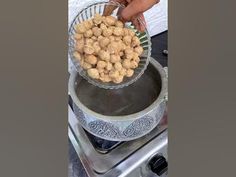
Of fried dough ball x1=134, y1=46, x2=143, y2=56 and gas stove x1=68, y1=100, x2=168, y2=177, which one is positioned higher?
fried dough ball x1=134, y1=46, x2=143, y2=56

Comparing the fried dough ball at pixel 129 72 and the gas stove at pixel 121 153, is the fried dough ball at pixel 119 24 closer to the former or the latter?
the fried dough ball at pixel 129 72

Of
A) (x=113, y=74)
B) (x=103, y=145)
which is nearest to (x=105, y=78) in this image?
(x=113, y=74)

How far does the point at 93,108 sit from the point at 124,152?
0.08 metres

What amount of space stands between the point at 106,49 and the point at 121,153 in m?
0.18

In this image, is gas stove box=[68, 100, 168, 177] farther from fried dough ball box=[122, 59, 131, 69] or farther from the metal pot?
fried dough ball box=[122, 59, 131, 69]

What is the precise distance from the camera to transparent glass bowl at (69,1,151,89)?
0.58m

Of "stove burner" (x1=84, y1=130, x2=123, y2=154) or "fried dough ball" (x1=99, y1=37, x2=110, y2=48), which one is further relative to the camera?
"stove burner" (x1=84, y1=130, x2=123, y2=154)

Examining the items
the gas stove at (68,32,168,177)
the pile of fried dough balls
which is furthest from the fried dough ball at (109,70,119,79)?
the gas stove at (68,32,168,177)

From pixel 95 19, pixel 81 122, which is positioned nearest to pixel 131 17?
pixel 95 19

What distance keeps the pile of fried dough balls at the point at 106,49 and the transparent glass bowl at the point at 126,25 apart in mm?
11

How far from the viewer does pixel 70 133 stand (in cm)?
66

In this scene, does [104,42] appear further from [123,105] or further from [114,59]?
[123,105]

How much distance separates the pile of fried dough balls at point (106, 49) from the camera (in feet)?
1.81

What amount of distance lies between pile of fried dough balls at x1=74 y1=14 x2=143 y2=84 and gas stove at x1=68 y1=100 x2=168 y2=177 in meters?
0.12
